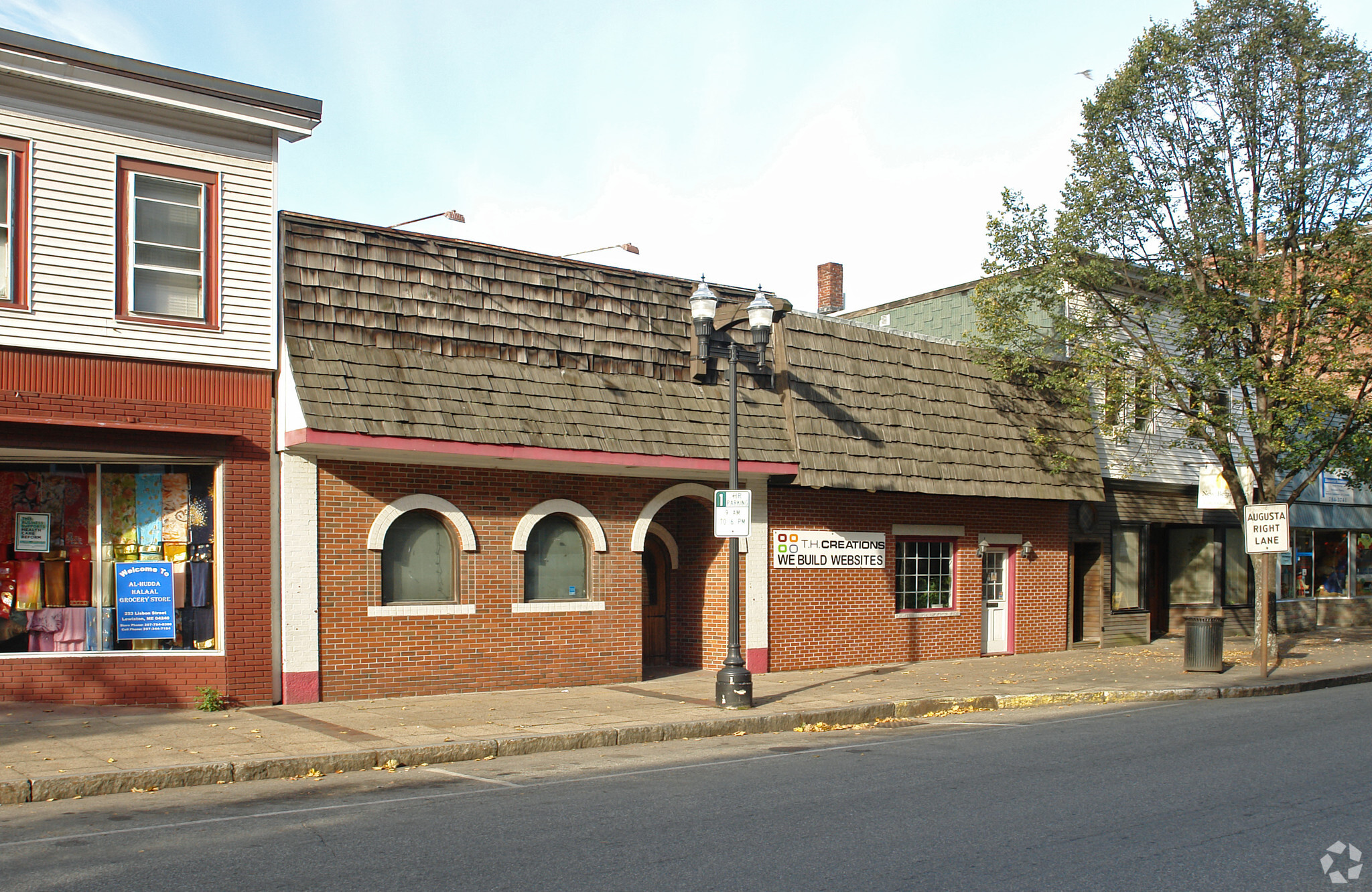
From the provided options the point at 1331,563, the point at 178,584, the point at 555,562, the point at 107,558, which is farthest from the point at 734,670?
the point at 1331,563

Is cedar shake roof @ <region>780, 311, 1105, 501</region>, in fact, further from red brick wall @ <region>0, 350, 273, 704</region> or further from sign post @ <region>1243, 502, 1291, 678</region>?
red brick wall @ <region>0, 350, 273, 704</region>

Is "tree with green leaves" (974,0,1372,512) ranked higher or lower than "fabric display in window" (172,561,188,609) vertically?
higher

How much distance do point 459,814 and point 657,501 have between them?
8496 millimetres

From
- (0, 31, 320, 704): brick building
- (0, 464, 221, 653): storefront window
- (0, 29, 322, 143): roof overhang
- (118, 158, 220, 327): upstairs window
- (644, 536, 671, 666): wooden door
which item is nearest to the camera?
(0, 29, 322, 143): roof overhang

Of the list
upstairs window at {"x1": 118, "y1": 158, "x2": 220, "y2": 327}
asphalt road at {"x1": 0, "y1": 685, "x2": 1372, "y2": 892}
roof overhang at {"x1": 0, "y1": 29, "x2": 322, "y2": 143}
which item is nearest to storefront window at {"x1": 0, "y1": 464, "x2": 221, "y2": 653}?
upstairs window at {"x1": 118, "y1": 158, "x2": 220, "y2": 327}

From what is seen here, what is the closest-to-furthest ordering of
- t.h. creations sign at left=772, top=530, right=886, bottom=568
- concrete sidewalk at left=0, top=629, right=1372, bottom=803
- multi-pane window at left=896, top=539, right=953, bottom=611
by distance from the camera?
concrete sidewalk at left=0, top=629, right=1372, bottom=803
t.h. creations sign at left=772, top=530, right=886, bottom=568
multi-pane window at left=896, top=539, right=953, bottom=611

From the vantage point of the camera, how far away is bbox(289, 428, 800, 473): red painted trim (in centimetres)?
1263

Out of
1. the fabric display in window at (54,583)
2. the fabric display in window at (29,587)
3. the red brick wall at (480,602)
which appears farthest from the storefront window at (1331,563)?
the fabric display in window at (29,587)

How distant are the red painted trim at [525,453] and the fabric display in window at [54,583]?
107 inches

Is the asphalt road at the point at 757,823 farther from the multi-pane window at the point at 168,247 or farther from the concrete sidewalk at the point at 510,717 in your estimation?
the multi-pane window at the point at 168,247

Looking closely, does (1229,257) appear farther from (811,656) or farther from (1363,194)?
(811,656)

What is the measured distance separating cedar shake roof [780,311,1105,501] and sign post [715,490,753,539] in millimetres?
3565

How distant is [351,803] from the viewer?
8398 mm

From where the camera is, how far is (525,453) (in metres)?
14.0
